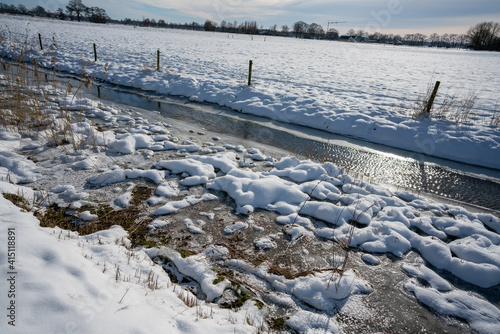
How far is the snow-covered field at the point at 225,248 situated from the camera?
1.94 m

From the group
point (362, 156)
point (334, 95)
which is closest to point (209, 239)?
point (362, 156)

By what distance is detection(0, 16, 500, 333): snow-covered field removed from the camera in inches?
76.2

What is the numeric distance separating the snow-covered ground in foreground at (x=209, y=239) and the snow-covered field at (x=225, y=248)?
0.05 ft

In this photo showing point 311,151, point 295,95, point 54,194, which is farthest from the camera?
point 295,95

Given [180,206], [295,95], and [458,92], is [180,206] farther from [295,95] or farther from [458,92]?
[458,92]

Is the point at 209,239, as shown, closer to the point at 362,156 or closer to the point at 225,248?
the point at 225,248

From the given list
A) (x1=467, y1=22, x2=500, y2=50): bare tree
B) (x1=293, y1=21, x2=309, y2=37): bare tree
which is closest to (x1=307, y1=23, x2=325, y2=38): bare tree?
(x1=293, y1=21, x2=309, y2=37): bare tree

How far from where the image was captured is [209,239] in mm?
3381

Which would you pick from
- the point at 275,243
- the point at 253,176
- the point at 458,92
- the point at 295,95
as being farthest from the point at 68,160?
the point at 458,92

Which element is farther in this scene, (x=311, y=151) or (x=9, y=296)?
(x=311, y=151)

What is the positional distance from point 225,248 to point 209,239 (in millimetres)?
292

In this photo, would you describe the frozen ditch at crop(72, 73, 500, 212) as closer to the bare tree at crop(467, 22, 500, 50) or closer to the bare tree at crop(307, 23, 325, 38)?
the bare tree at crop(467, 22, 500, 50)

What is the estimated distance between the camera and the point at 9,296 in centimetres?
154

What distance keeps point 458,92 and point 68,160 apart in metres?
17.9
